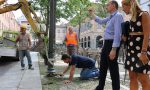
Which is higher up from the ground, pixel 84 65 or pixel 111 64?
pixel 111 64

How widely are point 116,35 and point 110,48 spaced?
425 millimetres

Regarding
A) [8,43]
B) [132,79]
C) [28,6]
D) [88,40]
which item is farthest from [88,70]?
[88,40]

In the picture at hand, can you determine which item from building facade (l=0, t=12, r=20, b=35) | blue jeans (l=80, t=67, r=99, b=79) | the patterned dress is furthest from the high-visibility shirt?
building facade (l=0, t=12, r=20, b=35)

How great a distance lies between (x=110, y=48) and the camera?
6.98 m

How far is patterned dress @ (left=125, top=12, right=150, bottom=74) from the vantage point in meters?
5.46

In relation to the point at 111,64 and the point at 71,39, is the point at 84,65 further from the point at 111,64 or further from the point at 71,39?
the point at 71,39

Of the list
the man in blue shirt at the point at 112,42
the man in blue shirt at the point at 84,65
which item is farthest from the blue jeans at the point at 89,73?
the man in blue shirt at the point at 112,42

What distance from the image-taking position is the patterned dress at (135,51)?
215 inches

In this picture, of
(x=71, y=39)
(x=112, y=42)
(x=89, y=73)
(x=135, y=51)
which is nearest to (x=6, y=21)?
(x=71, y=39)

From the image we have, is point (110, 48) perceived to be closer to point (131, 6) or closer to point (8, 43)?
point (131, 6)

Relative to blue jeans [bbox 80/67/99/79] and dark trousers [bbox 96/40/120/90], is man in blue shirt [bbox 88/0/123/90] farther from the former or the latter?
blue jeans [bbox 80/67/99/79]

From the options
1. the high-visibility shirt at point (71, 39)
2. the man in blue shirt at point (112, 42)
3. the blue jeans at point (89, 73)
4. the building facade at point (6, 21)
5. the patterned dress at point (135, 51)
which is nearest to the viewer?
the patterned dress at point (135, 51)

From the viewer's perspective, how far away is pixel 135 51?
220 inches

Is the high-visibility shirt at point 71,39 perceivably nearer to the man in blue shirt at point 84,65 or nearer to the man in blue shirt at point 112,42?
the man in blue shirt at point 84,65
